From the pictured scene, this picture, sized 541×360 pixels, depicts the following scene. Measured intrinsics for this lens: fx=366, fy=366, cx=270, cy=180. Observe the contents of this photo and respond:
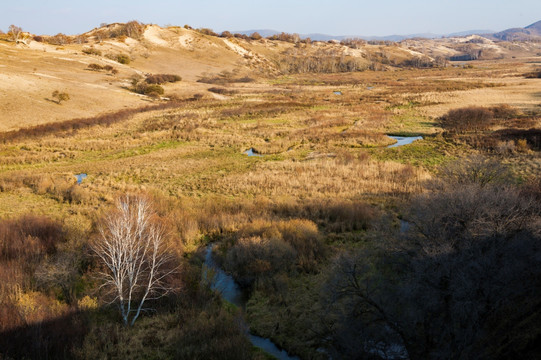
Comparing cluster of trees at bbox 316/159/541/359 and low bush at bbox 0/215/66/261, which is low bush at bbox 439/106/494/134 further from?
low bush at bbox 0/215/66/261

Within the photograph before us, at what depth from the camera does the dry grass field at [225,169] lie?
13.5 metres

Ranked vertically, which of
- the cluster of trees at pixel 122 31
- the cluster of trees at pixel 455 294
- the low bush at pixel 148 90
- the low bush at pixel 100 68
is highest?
the cluster of trees at pixel 122 31

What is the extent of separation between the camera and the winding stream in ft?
37.6

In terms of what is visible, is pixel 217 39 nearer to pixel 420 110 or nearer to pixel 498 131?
pixel 420 110

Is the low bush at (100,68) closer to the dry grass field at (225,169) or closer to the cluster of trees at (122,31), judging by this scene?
the dry grass field at (225,169)

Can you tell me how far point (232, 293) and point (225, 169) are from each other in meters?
17.9

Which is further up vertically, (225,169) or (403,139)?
(403,139)

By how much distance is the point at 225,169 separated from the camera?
31.6 m

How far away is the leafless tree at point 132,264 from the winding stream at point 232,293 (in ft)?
6.86

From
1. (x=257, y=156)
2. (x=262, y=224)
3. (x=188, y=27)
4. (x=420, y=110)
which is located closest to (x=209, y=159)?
(x=257, y=156)

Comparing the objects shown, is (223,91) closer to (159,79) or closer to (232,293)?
(159,79)

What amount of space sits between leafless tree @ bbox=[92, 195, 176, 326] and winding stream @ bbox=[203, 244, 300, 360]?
209 centimetres

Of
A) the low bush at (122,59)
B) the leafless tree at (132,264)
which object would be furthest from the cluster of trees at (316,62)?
the leafless tree at (132,264)

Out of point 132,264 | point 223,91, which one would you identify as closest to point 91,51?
point 223,91
